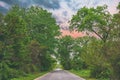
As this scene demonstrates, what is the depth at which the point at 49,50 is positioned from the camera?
95.8 metres

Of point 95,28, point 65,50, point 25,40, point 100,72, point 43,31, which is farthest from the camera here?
point 65,50

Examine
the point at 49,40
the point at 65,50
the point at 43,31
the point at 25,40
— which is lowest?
the point at 25,40

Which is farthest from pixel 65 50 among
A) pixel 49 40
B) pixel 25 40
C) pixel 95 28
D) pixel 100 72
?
pixel 100 72

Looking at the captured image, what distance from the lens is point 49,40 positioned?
93.8m

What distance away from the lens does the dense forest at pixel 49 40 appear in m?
31.6

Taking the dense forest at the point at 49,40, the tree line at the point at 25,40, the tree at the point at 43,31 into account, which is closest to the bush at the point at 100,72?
the dense forest at the point at 49,40

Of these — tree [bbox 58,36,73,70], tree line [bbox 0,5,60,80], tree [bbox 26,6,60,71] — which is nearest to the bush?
tree line [bbox 0,5,60,80]

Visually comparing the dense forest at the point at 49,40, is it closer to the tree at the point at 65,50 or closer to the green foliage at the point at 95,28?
the green foliage at the point at 95,28

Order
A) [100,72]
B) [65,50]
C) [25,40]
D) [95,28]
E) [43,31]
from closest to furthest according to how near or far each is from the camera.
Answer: [100,72] < [95,28] < [25,40] < [43,31] < [65,50]

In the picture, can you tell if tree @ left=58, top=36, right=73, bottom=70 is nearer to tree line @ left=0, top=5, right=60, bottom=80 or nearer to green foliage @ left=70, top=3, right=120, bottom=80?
tree line @ left=0, top=5, right=60, bottom=80

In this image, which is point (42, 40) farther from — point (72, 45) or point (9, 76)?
point (72, 45)

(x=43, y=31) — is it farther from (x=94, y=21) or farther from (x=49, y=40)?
(x=94, y=21)

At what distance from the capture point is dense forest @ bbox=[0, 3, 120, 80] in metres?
31.6

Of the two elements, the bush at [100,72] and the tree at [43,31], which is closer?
the bush at [100,72]
